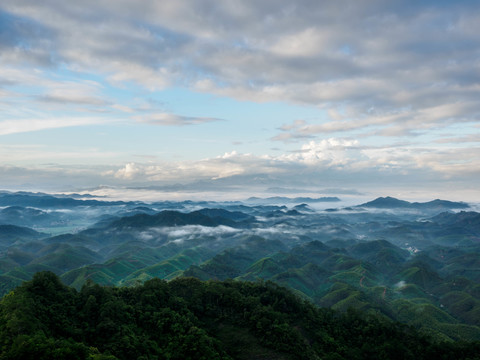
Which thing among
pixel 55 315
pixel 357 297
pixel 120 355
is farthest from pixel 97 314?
pixel 357 297

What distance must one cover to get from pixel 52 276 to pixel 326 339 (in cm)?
7917

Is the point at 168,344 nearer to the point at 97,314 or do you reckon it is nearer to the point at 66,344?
the point at 97,314

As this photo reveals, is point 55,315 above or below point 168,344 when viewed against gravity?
above

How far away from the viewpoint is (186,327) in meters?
83.6

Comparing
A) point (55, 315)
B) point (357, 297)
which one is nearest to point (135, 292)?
point (55, 315)

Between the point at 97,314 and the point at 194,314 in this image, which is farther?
the point at 194,314

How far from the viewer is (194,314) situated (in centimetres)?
9938

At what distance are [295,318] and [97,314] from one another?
198 feet

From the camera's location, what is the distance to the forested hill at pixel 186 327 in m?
64.5

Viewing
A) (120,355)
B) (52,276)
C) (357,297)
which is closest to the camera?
(120,355)

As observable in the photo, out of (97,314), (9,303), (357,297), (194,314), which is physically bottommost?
(357,297)

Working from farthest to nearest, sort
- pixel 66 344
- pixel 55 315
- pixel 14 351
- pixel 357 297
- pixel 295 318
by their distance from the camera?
pixel 357 297, pixel 295 318, pixel 55 315, pixel 66 344, pixel 14 351

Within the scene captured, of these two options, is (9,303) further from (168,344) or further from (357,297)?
(357,297)

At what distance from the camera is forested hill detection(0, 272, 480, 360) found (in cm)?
6450
